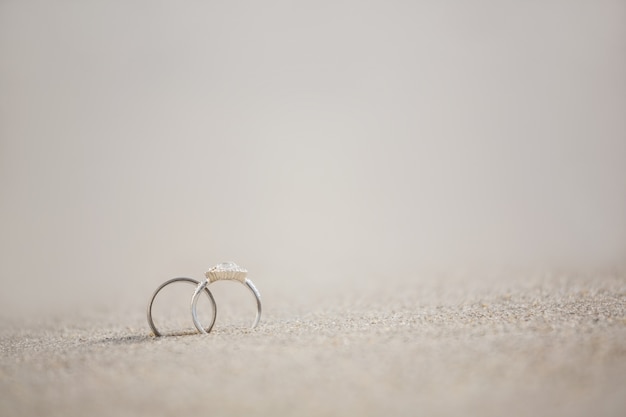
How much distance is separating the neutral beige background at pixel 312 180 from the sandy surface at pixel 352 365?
9 cm

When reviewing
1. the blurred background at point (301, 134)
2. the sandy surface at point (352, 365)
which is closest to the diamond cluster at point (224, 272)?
the sandy surface at point (352, 365)

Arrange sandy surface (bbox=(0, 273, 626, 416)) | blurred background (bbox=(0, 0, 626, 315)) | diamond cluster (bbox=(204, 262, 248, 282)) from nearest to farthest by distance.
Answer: sandy surface (bbox=(0, 273, 626, 416)), diamond cluster (bbox=(204, 262, 248, 282)), blurred background (bbox=(0, 0, 626, 315))

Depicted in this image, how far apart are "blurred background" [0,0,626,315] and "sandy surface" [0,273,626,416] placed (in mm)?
18466

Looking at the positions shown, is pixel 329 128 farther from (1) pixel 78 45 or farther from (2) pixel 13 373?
(2) pixel 13 373

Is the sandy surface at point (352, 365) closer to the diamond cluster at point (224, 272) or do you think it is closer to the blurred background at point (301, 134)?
the diamond cluster at point (224, 272)

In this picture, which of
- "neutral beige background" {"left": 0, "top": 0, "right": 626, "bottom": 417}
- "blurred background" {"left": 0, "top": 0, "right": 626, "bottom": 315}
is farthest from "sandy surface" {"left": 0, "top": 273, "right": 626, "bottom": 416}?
"blurred background" {"left": 0, "top": 0, "right": 626, "bottom": 315}

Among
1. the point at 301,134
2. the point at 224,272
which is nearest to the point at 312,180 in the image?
the point at 301,134

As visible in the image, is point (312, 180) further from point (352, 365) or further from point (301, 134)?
point (352, 365)

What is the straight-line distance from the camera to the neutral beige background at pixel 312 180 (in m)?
9.70

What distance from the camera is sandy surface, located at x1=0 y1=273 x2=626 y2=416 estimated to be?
5.57 meters

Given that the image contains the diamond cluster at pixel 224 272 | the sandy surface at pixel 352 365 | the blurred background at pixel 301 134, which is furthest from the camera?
the blurred background at pixel 301 134

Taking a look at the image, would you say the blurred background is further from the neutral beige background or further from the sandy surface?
the sandy surface

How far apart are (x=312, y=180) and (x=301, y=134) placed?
371cm

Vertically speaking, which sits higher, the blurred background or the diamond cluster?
the blurred background
